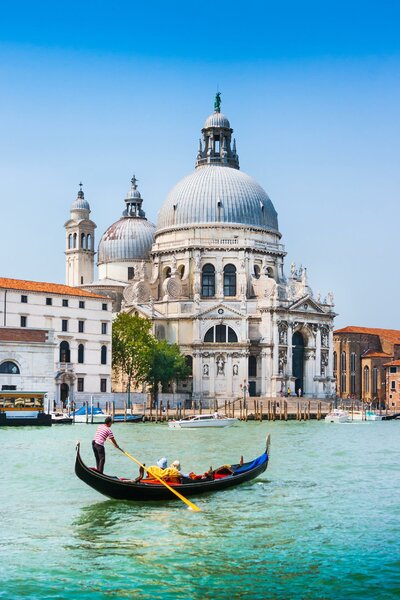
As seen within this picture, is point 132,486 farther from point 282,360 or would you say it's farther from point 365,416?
point 282,360

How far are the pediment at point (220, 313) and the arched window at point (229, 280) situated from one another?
3090mm

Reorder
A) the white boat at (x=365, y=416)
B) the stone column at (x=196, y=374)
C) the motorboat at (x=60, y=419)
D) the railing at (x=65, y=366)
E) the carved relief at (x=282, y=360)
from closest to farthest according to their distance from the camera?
the motorboat at (x=60, y=419), the railing at (x=65, y=366), the white boat at (x=365, y=416), the stone column at (x=196, y=374), the carved relief at (x=282, y=360)

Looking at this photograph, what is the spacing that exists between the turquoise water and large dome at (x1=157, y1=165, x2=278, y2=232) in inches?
1732

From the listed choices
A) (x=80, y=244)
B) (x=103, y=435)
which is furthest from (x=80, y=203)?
(x=103, y=435)

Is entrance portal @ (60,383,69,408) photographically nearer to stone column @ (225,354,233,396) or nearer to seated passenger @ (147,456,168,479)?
stone column @ (225,354,233,396)

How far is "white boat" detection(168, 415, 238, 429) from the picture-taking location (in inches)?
1857

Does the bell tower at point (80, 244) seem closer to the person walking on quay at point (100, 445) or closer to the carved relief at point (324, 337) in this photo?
the carved relief at point (324, 337)

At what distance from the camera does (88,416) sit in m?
50.5

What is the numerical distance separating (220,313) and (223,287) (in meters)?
3.14

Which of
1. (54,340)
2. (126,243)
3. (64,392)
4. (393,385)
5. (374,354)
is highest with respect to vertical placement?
(126,243)

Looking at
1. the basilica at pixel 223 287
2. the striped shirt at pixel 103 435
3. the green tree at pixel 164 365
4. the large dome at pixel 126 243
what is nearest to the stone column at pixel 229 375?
the basilica at pixel 223 287

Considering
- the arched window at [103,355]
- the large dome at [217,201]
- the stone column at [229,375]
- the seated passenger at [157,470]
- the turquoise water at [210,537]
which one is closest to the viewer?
the turquoise water at [210,537]

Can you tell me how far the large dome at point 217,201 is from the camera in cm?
7169

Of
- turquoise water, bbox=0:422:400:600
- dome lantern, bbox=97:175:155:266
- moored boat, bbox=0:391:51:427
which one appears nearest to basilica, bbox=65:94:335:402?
dome lantern, bbox=97:175:155:266
